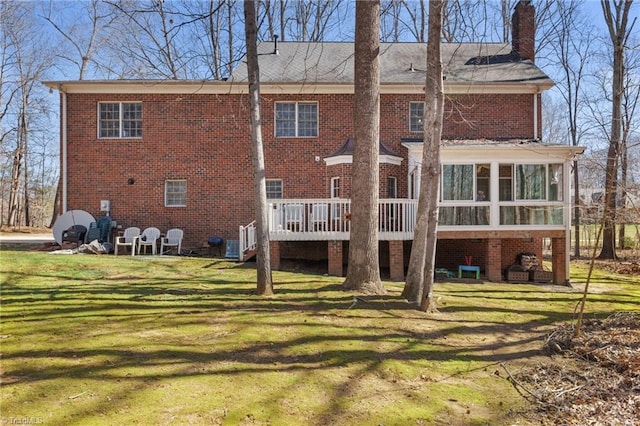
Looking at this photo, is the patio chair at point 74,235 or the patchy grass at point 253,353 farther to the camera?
the patio chair at point 74,235

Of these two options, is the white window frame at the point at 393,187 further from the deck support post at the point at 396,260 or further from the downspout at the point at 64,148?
the downspout at the point at 64,148

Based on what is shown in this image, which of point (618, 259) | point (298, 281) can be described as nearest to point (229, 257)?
point (298, 281)

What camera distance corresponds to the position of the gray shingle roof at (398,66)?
15641 millimetres

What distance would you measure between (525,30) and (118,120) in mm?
16139

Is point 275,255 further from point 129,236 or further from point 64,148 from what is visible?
point 64,148

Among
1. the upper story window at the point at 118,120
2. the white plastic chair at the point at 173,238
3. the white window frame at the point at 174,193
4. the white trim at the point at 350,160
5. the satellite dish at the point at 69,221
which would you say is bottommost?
the white plastic chair at the point at 173,238

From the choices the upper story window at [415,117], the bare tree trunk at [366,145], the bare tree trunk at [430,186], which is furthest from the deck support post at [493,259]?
the bare tree trunk at [366,145]

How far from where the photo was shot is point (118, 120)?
15.6 metres

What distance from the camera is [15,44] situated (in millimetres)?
27891

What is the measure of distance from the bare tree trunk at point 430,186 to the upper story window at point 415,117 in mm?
7800

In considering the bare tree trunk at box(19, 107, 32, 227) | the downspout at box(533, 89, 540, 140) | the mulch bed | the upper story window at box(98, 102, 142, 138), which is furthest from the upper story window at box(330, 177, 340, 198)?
the bare tree trunk at box(19, 107, 32, 227)

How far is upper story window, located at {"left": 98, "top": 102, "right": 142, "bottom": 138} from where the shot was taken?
15.5 m

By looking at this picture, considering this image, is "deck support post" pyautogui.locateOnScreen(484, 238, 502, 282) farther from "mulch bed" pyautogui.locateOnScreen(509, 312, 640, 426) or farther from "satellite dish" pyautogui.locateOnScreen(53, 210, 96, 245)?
"satellite dish" pyautogui.locateOnScreen(53, 210, 96, 245)

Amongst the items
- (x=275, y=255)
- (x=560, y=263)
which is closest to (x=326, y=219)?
(x=275, y=255)
